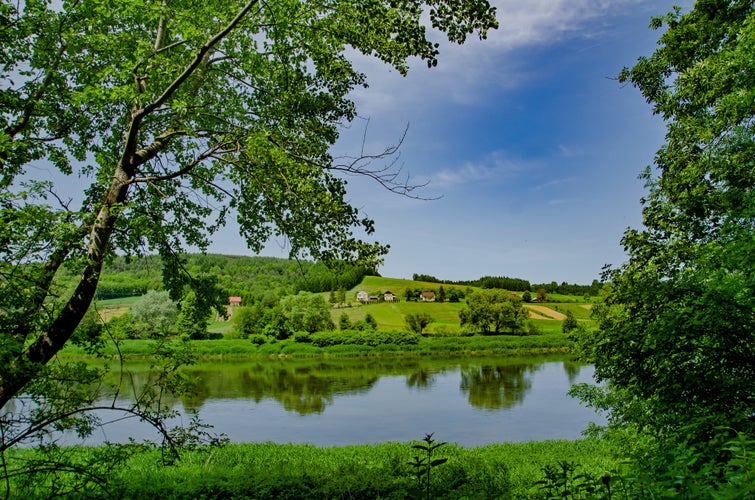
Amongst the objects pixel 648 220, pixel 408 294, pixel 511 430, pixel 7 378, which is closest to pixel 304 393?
pixel 511 430

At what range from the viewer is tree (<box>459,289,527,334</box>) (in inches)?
2239

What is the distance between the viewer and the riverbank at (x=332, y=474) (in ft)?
19.8

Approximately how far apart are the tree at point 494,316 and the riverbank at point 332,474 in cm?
4331

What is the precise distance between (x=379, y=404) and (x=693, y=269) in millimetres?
19738

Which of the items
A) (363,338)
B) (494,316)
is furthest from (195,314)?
(494,316)

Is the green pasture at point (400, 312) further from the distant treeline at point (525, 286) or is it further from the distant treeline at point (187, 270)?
the distant treeline at point (187, 270)

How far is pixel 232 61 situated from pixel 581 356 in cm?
822

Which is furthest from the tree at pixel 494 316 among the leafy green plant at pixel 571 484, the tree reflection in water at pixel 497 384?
the leafy green plant at pixel 571 484

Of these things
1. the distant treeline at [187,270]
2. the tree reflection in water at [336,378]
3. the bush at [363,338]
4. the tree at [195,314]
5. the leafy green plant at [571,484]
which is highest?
the distant treeline at [187,270]

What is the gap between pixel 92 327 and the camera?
4699 mm

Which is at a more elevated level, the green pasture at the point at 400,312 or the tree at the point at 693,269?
the tree at the point at 693,269

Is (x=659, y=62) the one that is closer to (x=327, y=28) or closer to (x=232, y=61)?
(x=327, y=28)

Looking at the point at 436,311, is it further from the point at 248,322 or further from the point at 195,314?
the point at 195,314

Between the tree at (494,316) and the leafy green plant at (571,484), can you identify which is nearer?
the leafy green plant at (571,484)
